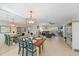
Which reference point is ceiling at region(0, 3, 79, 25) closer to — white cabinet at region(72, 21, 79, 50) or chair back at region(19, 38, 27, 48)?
white cabinet at region(72, 21, 79, 50)

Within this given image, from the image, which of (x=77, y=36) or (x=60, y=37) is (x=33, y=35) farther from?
(x=77, y=36)

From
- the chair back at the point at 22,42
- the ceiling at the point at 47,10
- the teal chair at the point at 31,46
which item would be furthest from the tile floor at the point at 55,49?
the ceiling at the point at 47,10

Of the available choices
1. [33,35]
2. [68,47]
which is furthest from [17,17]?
[68,47]

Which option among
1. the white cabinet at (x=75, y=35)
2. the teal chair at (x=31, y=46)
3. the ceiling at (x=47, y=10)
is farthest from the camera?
the teal chair at (x=31, y=46)

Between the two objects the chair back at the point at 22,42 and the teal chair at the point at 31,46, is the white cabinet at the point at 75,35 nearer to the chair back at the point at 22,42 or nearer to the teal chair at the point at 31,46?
the teal chair at the point at 31,46

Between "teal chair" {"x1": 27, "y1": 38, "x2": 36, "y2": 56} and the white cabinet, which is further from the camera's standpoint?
"teal chair" {"x1": 27, "y1": 38, "x2": 36, "y2": 56}

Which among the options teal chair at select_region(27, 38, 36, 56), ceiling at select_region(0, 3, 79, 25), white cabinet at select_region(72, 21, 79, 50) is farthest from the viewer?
teal chair at select_region(27, 38, 36, 56)

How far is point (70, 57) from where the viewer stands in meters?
2.80

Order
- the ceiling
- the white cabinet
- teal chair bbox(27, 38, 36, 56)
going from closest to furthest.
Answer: the ceiling
the white cabinet
teal chair bbox(27, 38, 36, 56)

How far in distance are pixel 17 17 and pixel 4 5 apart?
0.42 meters

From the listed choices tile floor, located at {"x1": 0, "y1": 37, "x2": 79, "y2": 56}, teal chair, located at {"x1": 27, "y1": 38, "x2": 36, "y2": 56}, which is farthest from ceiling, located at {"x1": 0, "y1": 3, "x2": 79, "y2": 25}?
teal chair, located at {"x1": 27, "y1": 38, "x2": 36, "y2": 56}

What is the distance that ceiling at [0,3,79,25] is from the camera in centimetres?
271

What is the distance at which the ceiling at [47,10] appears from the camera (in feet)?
8.90

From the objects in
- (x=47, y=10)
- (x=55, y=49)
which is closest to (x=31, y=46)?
(x=55, y=49)
